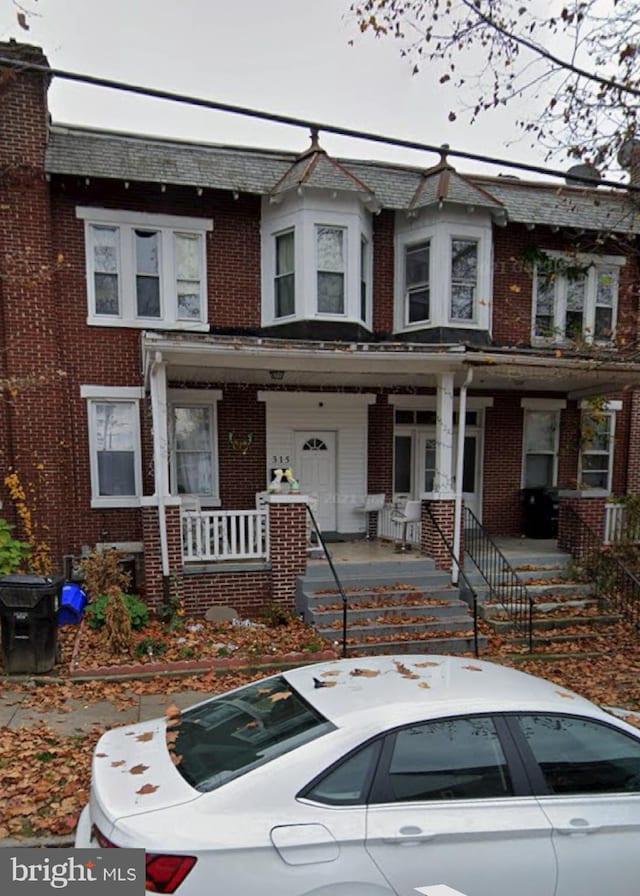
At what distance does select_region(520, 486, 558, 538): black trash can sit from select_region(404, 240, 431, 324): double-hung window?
4.68 meters

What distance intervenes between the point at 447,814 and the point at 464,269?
32.8 feet

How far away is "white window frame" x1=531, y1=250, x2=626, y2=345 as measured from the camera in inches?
445

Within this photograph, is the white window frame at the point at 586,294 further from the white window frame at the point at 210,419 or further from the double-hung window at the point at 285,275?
the white window frame at the point at 210,419

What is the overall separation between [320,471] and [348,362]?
3.08 m

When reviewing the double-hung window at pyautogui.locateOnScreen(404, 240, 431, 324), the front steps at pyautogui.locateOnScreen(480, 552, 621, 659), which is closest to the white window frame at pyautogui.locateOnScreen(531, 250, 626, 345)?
the double-hung window at pyautogui.locateOnScreen(404, 240, 431, 324)

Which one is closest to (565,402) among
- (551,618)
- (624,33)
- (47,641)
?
(551,618)

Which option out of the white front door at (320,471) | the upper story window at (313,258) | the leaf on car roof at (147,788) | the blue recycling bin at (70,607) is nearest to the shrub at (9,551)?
the blue recycling bin at (70,607)

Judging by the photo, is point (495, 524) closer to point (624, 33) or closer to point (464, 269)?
point (464, 269)

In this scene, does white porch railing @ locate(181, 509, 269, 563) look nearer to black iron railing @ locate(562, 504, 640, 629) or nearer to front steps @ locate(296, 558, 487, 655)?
front steps @ locate(296, 558, 487, 655)

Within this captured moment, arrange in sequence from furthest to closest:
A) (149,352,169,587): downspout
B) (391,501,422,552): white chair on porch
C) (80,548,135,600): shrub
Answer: (391,501,422,552): white chair on porch, (80,548,135,600): shrub, (149,352,169,587): downspout

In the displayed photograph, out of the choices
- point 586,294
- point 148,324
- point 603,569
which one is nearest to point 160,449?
point 148,324

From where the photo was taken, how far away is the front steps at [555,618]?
7.71 m

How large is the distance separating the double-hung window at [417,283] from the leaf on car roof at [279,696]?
892cm

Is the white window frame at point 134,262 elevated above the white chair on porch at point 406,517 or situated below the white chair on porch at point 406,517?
above
